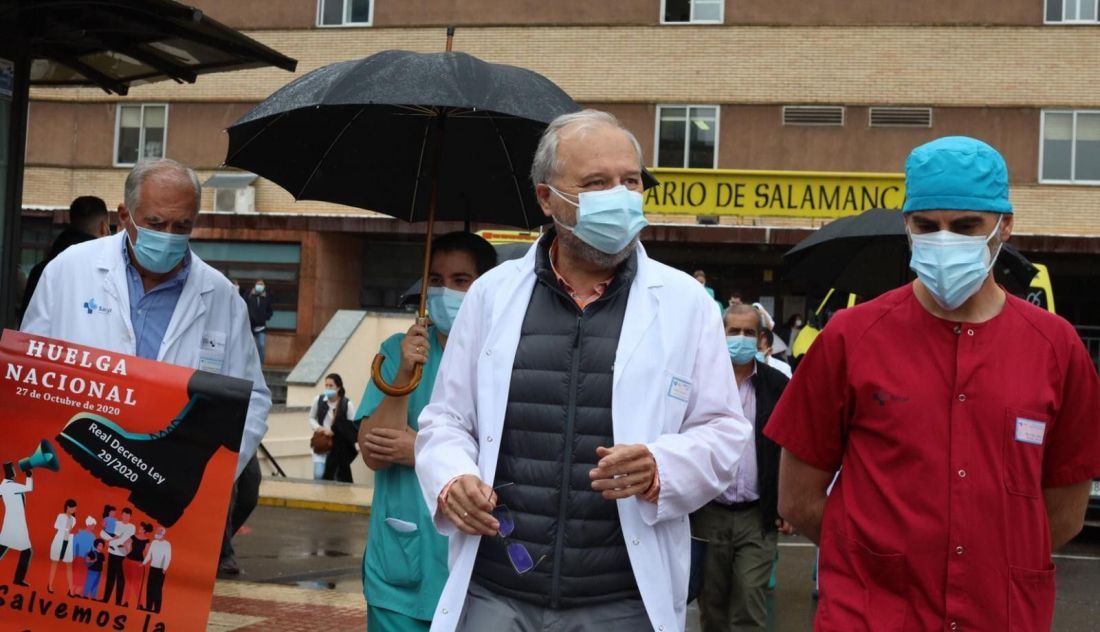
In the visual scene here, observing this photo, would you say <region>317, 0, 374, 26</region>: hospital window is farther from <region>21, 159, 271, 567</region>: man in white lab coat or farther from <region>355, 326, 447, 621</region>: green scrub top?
<region>355, 326, 447, 621</region>: green scrub top

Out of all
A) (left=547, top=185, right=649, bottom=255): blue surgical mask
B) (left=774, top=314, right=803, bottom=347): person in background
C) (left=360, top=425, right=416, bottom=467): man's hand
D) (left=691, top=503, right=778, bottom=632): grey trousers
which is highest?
(left=774, top=314, right=803, bottom=347): person in background

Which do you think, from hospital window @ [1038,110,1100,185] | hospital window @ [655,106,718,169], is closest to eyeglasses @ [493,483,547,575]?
hospital window @ [655,106,718,169]

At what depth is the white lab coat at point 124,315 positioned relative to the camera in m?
5.09

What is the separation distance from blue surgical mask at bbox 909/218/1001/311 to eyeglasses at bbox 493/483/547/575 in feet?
3.83

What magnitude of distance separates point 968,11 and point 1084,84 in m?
2.62

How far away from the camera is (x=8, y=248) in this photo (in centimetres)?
783

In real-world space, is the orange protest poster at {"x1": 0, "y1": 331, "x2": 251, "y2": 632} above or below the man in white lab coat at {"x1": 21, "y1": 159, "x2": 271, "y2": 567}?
below

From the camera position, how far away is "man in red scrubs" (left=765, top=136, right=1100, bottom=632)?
3.39 meters

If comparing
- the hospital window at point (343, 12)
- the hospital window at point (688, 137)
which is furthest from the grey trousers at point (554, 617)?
the hospital window at point (343, 12)

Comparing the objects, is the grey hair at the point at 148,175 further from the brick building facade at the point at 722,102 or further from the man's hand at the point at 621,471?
the brick building facade at the point at 722,102

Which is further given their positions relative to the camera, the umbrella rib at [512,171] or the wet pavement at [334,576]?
the wet pavement at [334,576]

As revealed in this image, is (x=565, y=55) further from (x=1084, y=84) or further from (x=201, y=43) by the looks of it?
(x=201, y=43)

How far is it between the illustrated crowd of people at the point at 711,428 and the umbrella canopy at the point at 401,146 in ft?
4.82

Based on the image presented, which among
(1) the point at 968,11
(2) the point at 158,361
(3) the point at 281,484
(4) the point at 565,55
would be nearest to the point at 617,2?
(4) the point at 565,55
